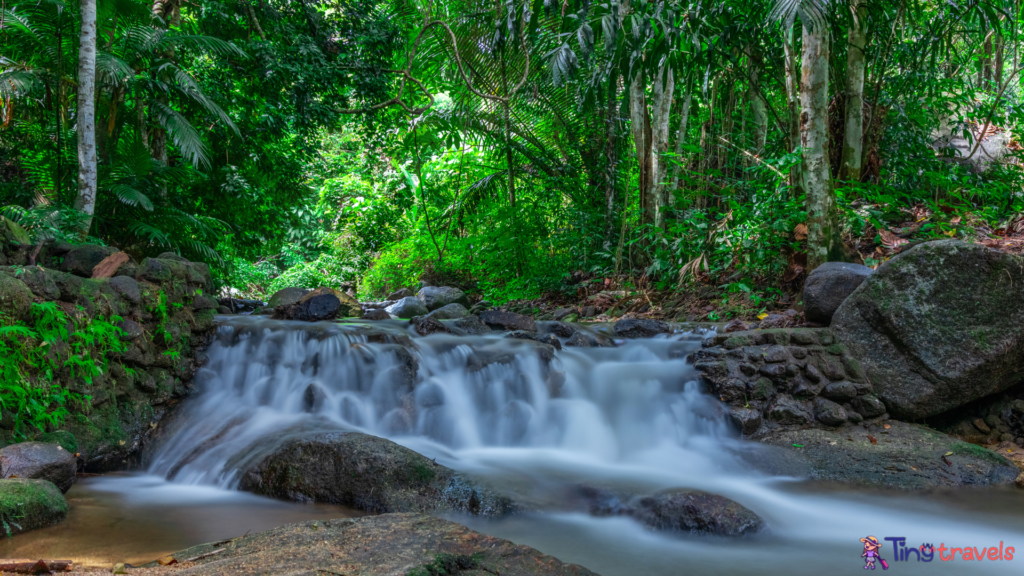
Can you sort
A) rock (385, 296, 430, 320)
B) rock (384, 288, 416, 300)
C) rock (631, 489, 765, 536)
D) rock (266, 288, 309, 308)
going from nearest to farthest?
rock (631, 489, 765, 536) < rock (266, 288, 309, 308) < rock (385, 296, 430, 320) < rock (384, 288, 416, 300)

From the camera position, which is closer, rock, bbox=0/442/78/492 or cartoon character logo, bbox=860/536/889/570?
cartoon character logo, bbox=860/536/889/570

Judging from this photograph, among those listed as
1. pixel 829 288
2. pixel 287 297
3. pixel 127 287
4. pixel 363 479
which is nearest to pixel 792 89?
pixel 829 288

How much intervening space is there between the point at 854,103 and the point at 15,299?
8.24 m

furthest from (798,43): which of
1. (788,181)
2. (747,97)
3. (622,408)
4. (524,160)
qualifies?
(524,160)

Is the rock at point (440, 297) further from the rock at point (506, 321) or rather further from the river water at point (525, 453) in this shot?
the river water at point (525, 453)

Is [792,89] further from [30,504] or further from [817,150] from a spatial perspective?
[30,504]

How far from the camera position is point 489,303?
9.99 metres

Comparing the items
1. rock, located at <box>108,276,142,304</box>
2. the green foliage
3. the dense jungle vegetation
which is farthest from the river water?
the dense jungle vegetation

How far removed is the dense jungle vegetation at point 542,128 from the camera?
237 inches

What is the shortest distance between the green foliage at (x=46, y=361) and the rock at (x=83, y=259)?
1048mm

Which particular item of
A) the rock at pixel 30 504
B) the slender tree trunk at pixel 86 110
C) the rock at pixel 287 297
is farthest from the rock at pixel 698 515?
A: the slender tree trunk at pixel 86 110

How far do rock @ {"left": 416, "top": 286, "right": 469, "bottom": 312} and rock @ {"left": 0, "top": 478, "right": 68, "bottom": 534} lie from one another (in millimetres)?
7330

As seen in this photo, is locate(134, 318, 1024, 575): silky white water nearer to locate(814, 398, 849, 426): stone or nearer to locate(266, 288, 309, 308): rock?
locate(814, 398, 849, 426): stone

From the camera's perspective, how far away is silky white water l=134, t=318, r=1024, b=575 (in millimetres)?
2969
